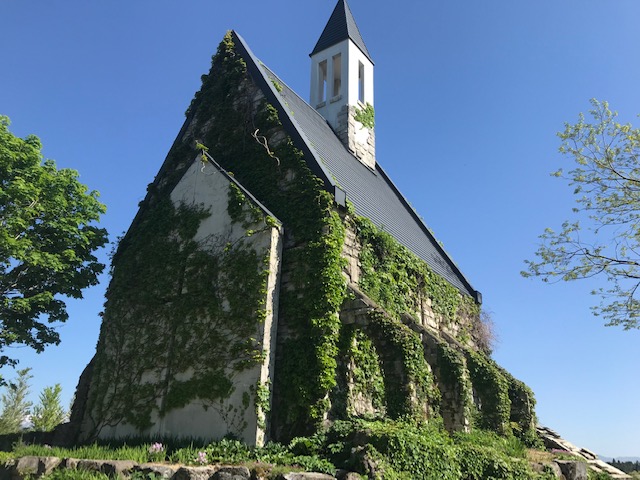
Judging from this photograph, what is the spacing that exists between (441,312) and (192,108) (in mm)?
9264

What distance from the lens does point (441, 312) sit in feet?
48.5

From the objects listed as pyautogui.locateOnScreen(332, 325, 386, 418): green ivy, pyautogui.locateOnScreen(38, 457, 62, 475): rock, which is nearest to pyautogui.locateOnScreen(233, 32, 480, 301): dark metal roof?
pyautogui.locateOnScreen(332, 325, 386, 418): green ivy

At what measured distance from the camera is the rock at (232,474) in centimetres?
669

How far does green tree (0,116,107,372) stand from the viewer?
13648 mm

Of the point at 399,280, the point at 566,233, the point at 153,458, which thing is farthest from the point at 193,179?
the point at 566,233

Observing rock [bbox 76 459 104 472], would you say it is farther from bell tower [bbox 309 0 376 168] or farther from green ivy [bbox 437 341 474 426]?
bell tower [bbox 309 0 376 168]

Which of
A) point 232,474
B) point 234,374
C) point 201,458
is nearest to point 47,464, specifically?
point 201,458

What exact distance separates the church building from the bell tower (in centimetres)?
248

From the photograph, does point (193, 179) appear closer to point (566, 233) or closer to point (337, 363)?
point (337, 363)

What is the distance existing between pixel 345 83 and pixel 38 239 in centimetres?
1093

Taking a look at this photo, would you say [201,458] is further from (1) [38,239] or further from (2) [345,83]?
(2) [345,83]

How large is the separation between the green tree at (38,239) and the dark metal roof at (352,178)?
653cm

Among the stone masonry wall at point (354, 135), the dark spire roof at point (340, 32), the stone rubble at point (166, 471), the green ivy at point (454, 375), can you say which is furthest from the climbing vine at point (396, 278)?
the dark spire roof at point (340, 32)

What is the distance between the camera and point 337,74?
19.7 metres
